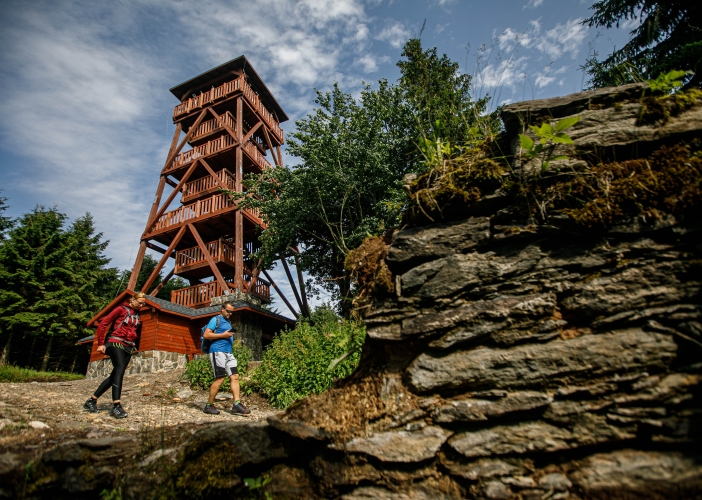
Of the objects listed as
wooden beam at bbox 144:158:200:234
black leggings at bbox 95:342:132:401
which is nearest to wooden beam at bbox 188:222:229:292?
wooden beam at bbox 144:158:200:234

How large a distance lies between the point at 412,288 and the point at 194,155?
19.5 metres

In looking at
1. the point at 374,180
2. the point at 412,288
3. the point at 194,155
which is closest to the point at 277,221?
the point at 374,180

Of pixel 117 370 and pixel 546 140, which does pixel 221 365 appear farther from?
pixel 546 140

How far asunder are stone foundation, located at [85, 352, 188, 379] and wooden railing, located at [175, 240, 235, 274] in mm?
4534

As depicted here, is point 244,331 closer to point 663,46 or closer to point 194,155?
point 194,155

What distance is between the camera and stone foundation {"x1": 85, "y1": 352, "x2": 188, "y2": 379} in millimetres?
13680

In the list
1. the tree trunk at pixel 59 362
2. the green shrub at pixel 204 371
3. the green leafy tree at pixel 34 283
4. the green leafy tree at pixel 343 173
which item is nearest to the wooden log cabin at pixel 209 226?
the green leafy tree at pixel 343 173

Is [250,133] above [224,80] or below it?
below

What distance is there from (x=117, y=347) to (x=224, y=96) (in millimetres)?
17736

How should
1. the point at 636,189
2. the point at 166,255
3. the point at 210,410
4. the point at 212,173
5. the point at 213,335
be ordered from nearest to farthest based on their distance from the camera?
the point at 636,189
the point at 213,335
the point at 210,410
the point at 166,255
the point at 212,173

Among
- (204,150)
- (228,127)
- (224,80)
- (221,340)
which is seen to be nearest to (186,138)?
(204,150)

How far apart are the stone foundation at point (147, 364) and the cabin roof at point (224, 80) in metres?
15.5

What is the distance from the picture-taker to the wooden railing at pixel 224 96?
64.0 ft

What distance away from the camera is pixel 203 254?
17.1 m
